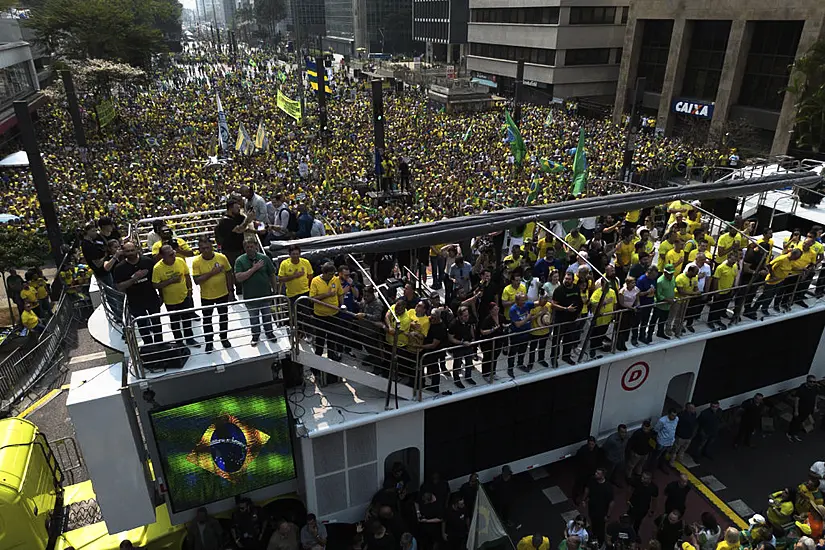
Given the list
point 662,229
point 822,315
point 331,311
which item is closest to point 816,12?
point 662,229

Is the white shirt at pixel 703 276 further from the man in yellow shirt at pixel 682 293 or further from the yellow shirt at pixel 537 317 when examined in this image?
the yellow shirt at pixel 537 317

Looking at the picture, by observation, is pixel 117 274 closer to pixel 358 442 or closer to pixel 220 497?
pixel 220 497

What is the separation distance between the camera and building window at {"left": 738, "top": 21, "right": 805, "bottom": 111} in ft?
115

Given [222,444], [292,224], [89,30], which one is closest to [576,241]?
[292,224]

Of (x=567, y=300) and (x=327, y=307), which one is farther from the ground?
(x=327, y=307)

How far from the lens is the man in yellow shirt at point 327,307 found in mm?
8016

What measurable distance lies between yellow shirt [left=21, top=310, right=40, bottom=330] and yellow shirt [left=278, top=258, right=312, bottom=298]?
974cm

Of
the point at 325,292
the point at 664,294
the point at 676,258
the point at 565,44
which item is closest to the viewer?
the point at 325,292

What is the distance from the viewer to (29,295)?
14.6 meters

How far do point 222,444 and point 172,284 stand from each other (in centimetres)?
237

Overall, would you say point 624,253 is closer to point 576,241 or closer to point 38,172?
point 576,241

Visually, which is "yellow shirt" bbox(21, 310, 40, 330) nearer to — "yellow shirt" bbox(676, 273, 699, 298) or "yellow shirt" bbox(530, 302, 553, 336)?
"yellow shirt" bbox(530, 302, 553, 336)

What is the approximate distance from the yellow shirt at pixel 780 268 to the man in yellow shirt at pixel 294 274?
8.65m

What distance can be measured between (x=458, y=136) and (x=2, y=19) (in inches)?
1364
